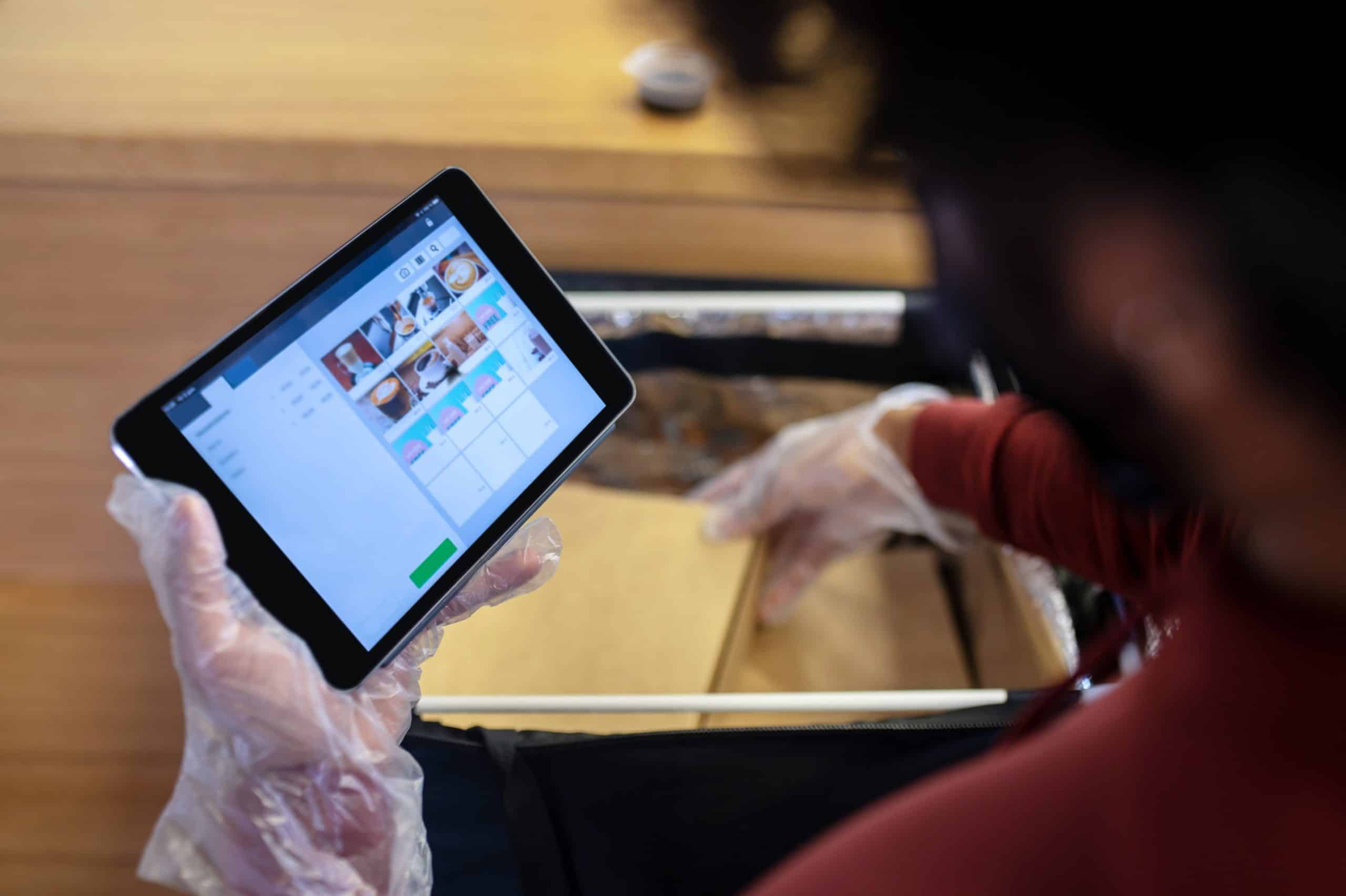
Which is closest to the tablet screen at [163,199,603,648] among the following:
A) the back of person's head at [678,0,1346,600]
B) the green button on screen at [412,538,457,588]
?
the green button on screen at [412,538,457,588]

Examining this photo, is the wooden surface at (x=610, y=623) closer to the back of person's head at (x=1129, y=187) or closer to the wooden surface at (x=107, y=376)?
the wooden surface at (x=107, y=376)

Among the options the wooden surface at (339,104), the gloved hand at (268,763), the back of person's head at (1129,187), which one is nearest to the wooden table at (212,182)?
the wooden surface at (339,104)

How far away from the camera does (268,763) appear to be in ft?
1.50

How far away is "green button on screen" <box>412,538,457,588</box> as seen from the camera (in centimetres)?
47

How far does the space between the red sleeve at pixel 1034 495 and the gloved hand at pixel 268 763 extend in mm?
434

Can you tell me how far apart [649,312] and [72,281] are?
1.65ft

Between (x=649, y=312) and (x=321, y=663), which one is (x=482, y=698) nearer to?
(x=321, y=663)

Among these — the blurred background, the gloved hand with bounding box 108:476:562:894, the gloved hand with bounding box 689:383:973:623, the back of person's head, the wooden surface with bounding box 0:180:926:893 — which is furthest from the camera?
the gloved hand with bounding box 689:383:973:623

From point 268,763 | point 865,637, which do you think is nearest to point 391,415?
point 268,763

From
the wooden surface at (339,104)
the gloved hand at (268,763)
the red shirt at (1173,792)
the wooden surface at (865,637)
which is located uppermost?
the wooden surface at (339,104)

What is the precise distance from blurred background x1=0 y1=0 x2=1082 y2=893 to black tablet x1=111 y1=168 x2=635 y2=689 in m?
0.22

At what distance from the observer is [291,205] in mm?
775

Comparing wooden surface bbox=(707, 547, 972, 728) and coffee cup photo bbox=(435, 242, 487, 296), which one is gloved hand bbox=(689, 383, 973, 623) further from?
coffee cup photo bbox=(435, 242, 487, 296)

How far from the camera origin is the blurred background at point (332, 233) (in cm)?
65
